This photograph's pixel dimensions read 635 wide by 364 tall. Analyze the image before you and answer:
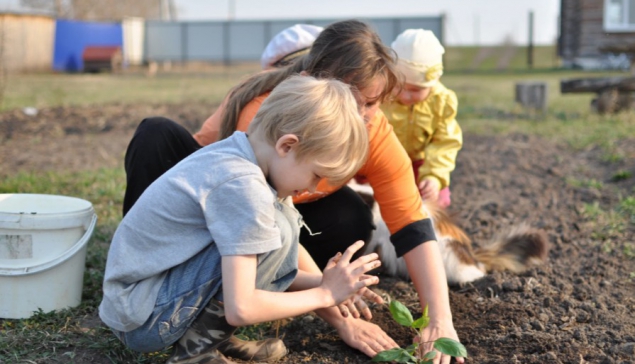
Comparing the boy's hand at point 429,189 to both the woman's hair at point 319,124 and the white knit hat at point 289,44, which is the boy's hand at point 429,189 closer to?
the white knit hat at point 289,44

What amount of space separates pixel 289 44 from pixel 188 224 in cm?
161

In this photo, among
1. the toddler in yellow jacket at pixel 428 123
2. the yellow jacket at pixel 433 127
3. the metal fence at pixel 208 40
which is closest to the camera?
the toddler in yellow jacket at pixel 428 123

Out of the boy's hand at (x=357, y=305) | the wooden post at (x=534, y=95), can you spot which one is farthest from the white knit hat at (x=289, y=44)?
the wooden post at (x=534, y=95)

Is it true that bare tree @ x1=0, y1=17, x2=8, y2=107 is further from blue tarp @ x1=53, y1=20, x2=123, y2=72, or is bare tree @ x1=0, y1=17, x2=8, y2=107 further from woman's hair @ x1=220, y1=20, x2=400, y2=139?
blue tarp @ x1=53, y1=20, x2=123, y2=72

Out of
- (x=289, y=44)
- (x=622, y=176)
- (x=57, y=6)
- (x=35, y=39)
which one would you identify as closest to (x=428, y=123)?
(x=289, y=44)

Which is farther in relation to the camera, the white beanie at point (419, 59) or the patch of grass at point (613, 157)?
the patch of grass at point (613, 157)

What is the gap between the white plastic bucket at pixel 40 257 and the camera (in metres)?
2.78

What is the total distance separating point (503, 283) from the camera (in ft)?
11.1

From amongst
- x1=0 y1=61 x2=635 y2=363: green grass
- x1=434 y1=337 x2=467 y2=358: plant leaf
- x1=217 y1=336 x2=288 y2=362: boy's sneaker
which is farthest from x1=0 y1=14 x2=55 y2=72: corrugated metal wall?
x1=434 y1=337 x2=467 y2=358: plant leaf

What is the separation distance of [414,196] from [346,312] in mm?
568

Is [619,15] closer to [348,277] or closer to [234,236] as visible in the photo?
[348,277]

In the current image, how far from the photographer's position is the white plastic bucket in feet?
9.12

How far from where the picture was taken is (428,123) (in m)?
4.21

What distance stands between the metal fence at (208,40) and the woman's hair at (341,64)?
33.0 metres
